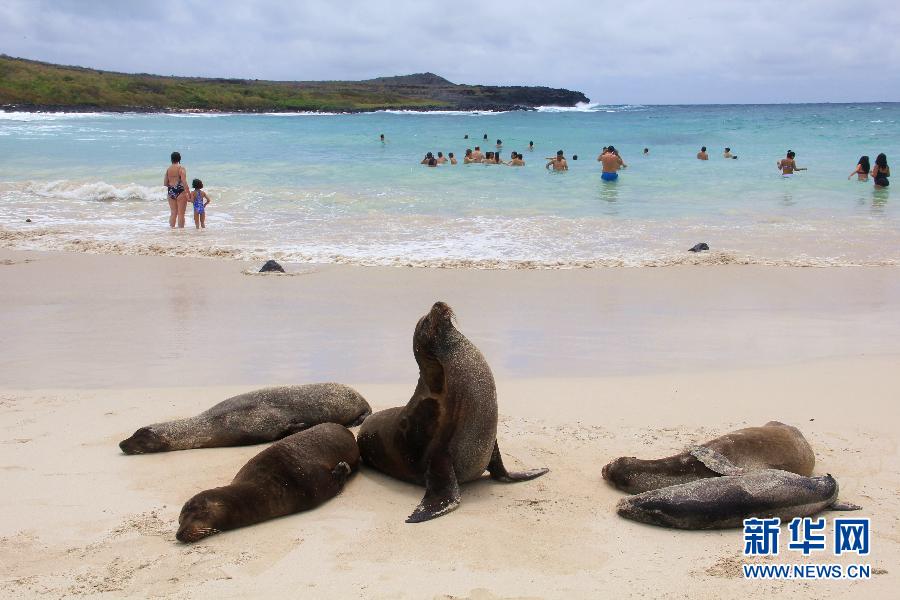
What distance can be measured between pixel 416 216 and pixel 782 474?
1382cm

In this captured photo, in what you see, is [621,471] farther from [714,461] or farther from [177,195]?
[177,195]

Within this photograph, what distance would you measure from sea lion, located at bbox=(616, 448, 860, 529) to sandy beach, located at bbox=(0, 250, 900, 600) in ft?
0.36

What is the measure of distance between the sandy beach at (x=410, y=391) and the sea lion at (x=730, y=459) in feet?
0.50

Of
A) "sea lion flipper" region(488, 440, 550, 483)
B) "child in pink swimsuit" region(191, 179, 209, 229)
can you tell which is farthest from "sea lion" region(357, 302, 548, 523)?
"child in pink swimsuit" region(191, 179, 209, 229)

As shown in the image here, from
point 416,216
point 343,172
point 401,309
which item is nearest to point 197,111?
point 343,172

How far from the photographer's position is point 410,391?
278 inches

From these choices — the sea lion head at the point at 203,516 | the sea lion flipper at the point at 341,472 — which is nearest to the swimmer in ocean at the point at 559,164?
the sea lion flipper at the point at 341,472

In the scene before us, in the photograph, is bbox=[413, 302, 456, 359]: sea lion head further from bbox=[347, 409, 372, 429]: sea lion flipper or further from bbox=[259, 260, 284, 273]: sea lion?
bbox=[259, 260, 284, 273]: sea lion

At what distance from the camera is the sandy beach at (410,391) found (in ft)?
13.6

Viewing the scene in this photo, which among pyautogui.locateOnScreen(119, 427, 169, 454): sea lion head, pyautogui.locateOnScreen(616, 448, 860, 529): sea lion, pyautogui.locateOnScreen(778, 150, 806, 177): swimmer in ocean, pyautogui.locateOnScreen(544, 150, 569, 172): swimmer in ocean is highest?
pyautogui.locateOnScreen(778, 150, 806, 177): swimmer in ocean

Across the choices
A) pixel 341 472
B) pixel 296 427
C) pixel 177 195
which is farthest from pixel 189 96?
pixel 341 472

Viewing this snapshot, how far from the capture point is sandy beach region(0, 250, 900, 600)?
414cm

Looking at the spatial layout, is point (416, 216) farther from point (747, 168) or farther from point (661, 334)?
point (747, 168)

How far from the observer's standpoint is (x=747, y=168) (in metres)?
28.6
